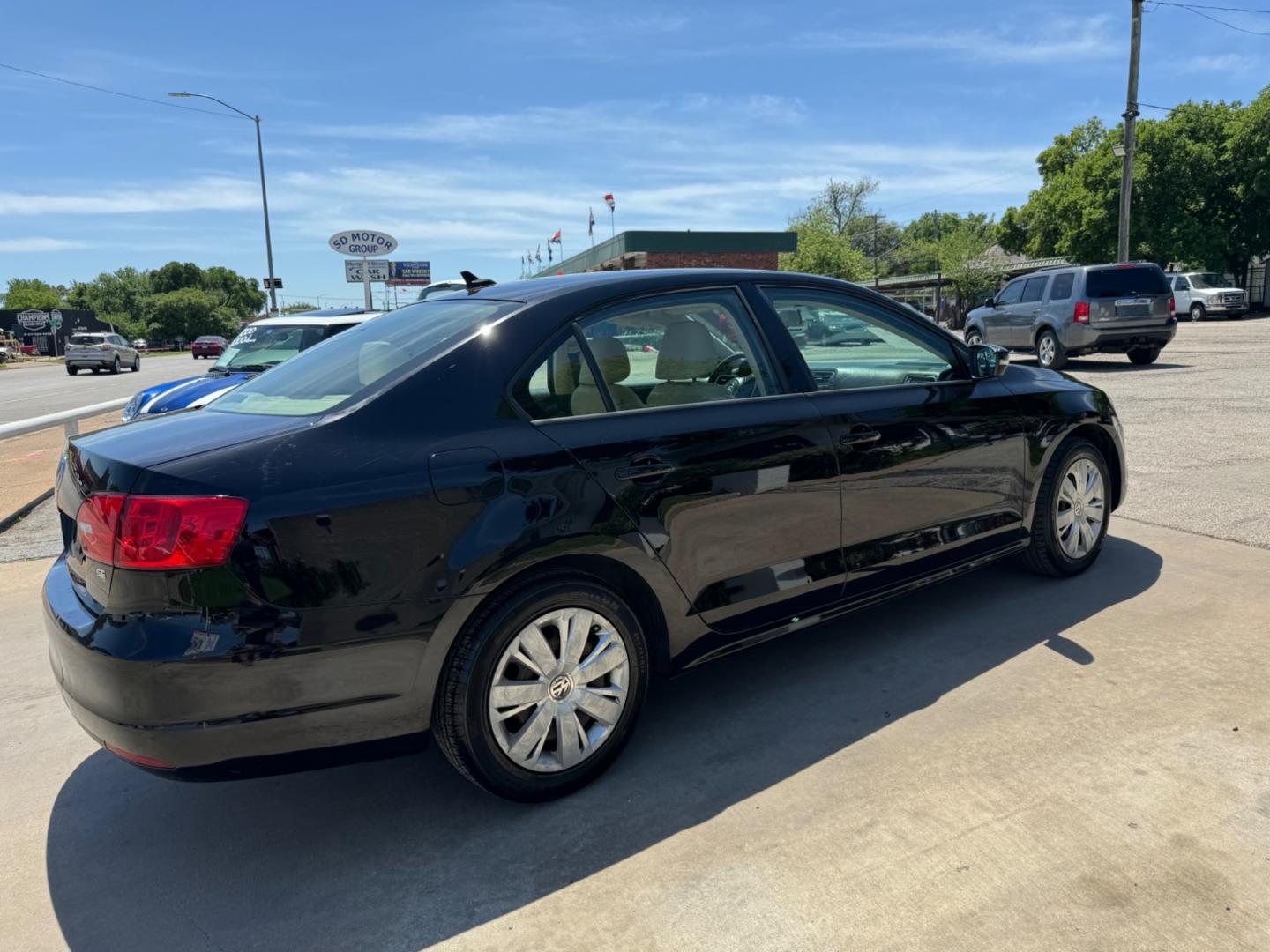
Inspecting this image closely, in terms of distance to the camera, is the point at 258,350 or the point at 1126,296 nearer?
the point at 258,350

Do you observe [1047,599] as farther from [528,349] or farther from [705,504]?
[528,349]

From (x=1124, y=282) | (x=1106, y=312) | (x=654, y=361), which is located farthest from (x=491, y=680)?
(x=1124, y=282)

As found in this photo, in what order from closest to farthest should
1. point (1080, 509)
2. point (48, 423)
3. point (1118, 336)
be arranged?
point (1080, 509) < point (48, 423) < point (1118, 336)

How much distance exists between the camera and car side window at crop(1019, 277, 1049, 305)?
16.3 metres

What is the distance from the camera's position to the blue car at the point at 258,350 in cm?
891

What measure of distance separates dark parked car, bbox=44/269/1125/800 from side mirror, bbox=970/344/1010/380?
30 centimetres

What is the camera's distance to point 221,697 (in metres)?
2.30

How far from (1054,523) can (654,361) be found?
2386mm

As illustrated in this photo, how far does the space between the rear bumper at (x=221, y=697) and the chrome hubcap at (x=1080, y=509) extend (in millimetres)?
3428

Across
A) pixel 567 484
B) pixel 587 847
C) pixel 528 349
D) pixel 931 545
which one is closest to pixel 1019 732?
pixel 931 545

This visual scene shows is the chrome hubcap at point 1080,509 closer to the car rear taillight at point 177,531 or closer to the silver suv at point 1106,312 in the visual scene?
the car rear taillight at point 177,531

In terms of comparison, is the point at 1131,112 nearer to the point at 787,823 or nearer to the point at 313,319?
the point at 313,319

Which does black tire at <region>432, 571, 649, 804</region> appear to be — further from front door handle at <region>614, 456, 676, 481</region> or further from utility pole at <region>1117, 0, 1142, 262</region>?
utility pole at <region>1117, 0, 1142, 262</region>

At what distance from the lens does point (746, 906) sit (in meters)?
2.30
